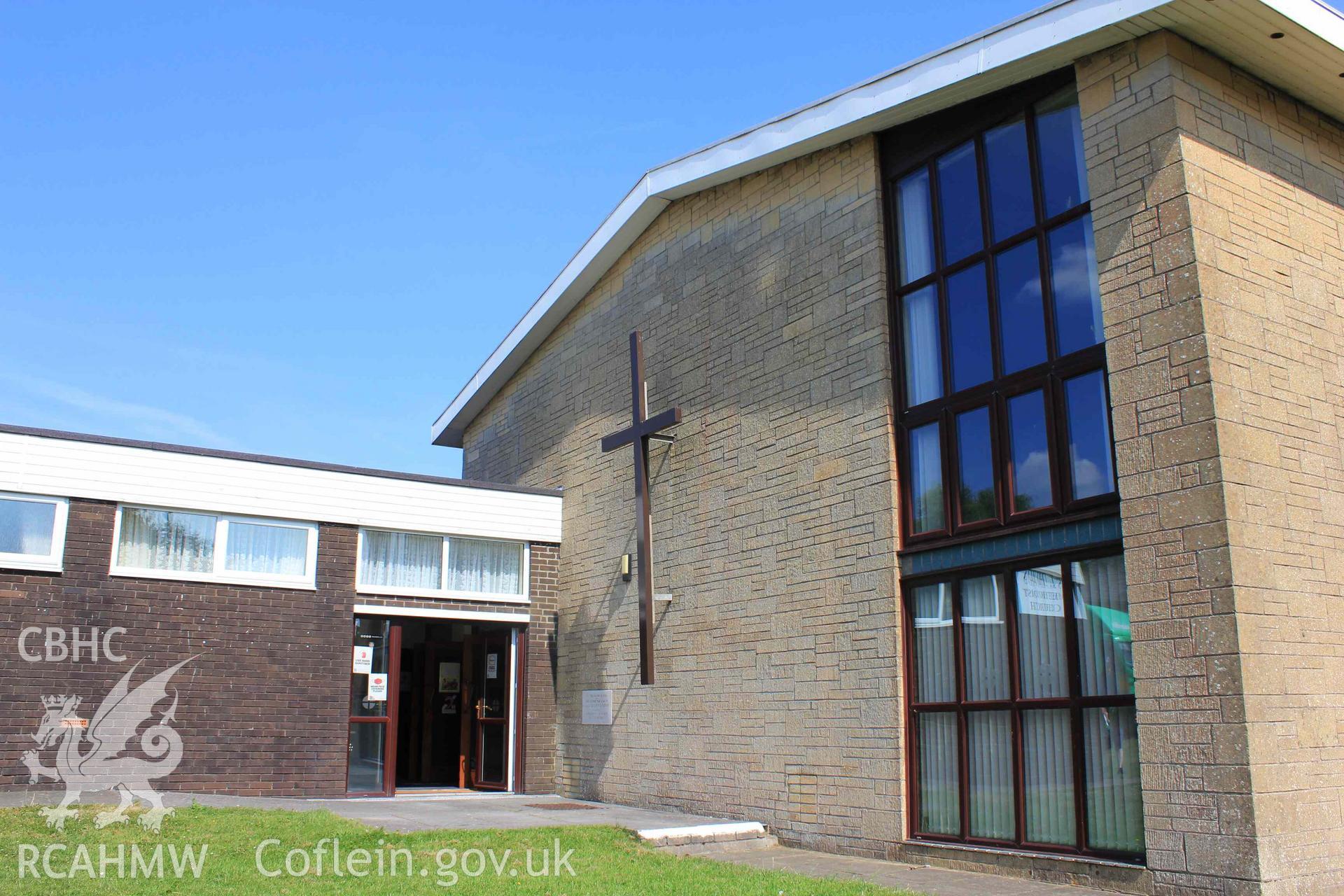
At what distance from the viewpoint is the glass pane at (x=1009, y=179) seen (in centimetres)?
964

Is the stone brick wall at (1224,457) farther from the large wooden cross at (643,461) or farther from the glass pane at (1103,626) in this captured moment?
the large wooden cross at (643,461)

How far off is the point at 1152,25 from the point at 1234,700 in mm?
4851

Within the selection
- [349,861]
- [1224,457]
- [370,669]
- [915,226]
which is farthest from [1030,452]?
[370,669]

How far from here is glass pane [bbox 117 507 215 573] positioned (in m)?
12.6

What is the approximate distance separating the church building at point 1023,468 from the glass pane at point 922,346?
0.12ft

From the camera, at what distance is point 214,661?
41.8 feet

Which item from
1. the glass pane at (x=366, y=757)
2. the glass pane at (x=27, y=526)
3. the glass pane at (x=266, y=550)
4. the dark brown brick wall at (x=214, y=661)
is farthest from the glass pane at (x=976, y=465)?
the glass pane at (x=27, y=526)

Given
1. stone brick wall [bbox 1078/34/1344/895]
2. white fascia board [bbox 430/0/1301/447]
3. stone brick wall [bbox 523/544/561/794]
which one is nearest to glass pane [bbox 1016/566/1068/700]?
stone brick wall [bbox 1078/34/1344/895]

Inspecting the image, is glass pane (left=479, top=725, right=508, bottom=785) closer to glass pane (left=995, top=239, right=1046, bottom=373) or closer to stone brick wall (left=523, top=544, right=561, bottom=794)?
stone brick wall (left=523, top=544, right=561, bottom=794)

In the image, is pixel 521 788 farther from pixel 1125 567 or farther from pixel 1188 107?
pixel 1188 107

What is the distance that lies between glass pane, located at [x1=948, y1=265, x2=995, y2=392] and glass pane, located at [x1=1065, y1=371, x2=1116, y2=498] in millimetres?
924

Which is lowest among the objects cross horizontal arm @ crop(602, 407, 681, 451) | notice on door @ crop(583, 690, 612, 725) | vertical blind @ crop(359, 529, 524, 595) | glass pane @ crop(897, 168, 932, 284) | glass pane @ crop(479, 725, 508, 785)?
glass pane @ crop(479, 725, 508, 785)

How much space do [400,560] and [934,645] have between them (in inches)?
288

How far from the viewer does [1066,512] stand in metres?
8.82
